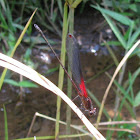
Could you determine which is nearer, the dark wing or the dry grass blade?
the dry grass blade

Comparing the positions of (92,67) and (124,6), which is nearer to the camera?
(124,6)

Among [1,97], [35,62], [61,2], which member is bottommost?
[1,97]

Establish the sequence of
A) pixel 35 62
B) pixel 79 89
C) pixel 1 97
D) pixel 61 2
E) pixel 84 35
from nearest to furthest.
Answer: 1. pixel 79 89
2. pixel 1 97
3. pixel 35 62
4. pixel 61 2
5. pixel 84 35

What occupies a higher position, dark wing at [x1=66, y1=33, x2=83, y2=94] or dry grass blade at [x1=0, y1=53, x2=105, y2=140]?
dark wing at [x1=66, y1=33, x2=83, y2=94]

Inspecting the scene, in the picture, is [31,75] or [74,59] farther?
[74,59]

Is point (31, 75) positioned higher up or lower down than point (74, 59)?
lower down

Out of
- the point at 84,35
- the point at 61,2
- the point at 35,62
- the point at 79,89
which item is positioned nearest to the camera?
the point at 79,89

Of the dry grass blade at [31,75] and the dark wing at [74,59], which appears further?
the dark wing at [74,59]

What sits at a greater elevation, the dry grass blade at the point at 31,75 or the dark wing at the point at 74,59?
the dark wing at the point at 74,59

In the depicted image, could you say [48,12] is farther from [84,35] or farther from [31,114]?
[31,114]

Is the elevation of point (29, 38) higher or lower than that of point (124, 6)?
lower

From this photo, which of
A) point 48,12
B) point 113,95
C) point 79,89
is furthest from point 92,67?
point 79,89
